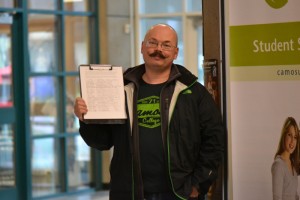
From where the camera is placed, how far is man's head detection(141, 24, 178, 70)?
337 centimetres

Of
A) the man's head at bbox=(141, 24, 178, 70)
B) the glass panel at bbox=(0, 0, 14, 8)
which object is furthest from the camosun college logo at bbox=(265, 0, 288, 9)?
the glass panel at bbox=(0, 0, 14, 8)

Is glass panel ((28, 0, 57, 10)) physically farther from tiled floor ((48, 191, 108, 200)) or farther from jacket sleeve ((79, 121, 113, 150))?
jacket sleeve ((79, 121, 113, 150))

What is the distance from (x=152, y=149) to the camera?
132 inches

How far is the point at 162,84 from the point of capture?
11.2 feet

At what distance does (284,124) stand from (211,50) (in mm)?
620

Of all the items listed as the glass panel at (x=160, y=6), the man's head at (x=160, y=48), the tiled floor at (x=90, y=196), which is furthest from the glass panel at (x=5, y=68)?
the man's head at (x=160, y=48)

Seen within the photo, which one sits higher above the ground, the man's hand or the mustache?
the mustache

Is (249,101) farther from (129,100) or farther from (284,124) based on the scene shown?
(129,100)

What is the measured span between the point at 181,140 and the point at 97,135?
49 cm

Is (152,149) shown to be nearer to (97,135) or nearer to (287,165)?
(97,135)

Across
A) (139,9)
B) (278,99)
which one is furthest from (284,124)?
(139,9)

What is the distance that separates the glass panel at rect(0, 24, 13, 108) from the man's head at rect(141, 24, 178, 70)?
177 inches

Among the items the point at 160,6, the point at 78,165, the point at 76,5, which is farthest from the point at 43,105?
the point at 160,6

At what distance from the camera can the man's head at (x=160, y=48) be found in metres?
3.37
